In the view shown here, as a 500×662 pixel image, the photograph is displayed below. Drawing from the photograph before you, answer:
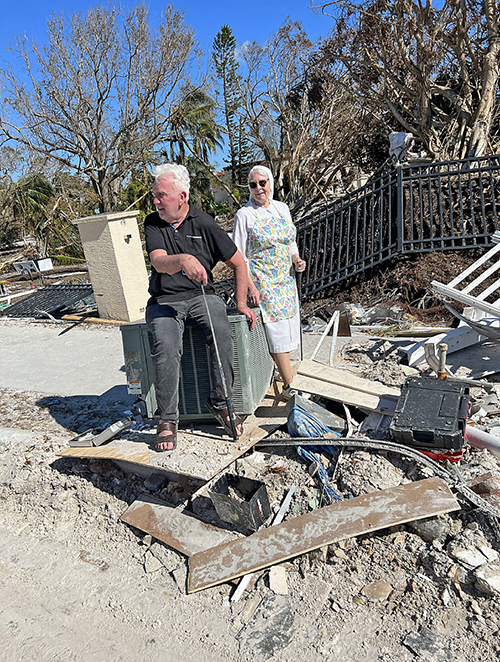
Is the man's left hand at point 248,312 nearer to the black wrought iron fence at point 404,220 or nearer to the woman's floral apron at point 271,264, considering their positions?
the woman's floral apron at point 271,264

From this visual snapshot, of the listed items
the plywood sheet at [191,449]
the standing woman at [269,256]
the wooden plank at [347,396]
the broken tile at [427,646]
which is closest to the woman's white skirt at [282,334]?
the standing woman at [269,256]

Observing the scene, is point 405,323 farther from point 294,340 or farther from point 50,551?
point 50,551

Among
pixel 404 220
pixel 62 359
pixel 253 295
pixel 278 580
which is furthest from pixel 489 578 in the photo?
pixel 404 220

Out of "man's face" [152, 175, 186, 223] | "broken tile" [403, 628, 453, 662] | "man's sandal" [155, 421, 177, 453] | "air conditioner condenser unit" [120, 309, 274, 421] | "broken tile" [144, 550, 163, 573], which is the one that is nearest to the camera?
"broken tile" [403, 628, 453, 662]

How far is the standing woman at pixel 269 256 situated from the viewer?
367cm

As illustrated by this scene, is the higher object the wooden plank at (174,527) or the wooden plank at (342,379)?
the wooden plank at (342,379)

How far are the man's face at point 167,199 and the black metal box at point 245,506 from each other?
65.5 inches

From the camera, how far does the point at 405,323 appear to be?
254 inches

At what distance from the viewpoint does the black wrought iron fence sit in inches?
289

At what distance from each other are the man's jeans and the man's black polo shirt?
8 cm

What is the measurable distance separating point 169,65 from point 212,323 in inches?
815

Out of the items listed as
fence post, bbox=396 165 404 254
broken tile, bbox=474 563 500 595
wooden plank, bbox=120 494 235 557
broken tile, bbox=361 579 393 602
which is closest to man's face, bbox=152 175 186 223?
wooden plank, bbox=120 494 235 557

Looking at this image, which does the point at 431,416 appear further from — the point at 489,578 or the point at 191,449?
the point at 191,449

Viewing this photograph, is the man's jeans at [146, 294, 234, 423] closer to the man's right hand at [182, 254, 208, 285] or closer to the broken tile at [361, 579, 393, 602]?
the man's right hand at [182, 254, 208, 285]
